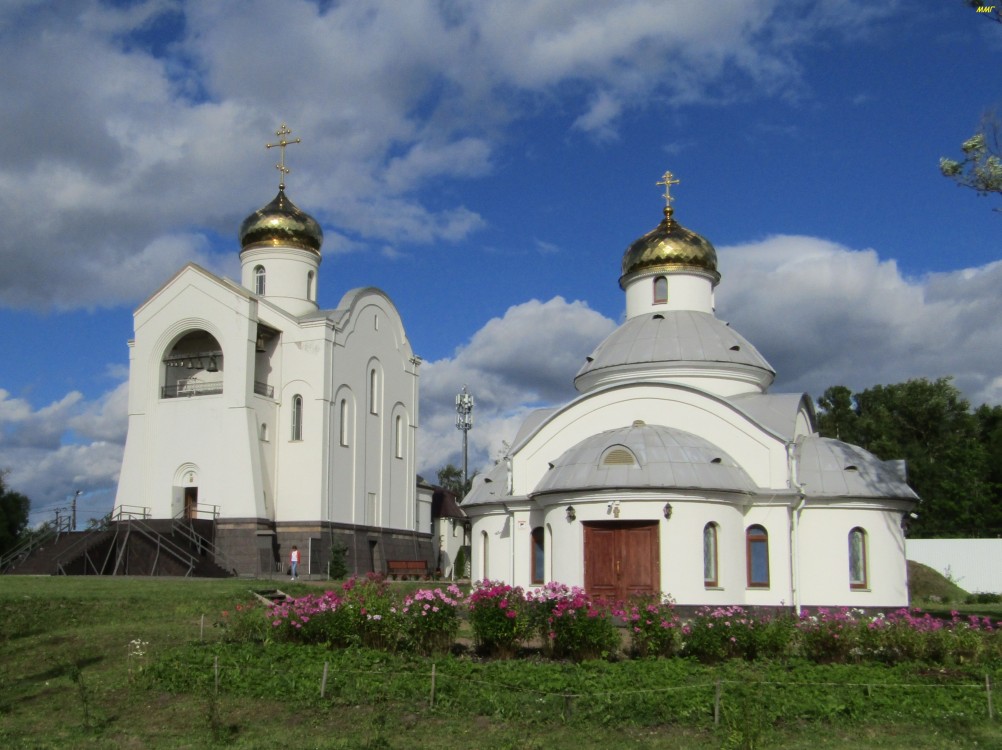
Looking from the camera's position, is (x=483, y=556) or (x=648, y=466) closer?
(x=648, y=466)

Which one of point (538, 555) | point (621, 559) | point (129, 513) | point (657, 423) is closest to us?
point (621, 559)

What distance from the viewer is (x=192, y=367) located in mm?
36094

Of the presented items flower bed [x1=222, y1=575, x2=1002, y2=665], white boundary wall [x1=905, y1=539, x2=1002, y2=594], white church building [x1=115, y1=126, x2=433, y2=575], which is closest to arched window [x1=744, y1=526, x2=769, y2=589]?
flower bed [x1=222, y1=575, x2=1002, y2=665]

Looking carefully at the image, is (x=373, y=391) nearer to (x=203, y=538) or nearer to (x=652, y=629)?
(x=203, y=538)

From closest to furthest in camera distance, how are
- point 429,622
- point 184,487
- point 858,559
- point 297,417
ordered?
1. point 429,622
2. point 858,559
3. point 184,487
4. point 297,417

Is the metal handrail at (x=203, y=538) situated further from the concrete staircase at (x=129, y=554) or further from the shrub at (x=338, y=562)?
the shrub at (x=338, y=562)

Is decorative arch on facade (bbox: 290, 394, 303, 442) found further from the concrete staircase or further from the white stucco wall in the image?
the white stucco wall

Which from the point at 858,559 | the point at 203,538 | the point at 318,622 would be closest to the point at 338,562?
the point at 203,538

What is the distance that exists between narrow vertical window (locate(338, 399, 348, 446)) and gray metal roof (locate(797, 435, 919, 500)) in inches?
732

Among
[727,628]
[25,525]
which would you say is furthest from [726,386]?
[25,525]

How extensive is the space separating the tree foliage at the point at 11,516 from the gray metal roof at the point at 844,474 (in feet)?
116

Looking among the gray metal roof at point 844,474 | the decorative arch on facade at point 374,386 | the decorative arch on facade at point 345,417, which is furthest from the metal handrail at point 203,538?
the gray metal roof at point 844,474

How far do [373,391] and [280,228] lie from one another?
7116 mm

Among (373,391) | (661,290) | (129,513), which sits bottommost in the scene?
(129,513)
